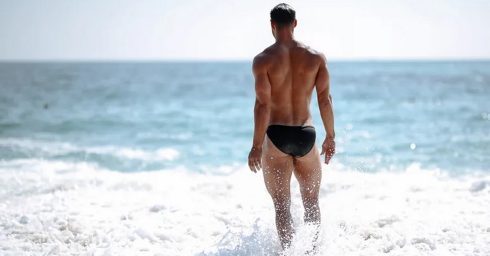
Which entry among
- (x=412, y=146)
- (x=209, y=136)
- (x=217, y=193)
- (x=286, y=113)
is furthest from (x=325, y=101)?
(x=209, y=136)

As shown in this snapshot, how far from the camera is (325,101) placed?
417cm

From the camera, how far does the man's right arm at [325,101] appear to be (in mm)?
4066

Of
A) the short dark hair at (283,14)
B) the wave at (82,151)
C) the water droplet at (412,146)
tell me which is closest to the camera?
the short dark hair at (283,14)

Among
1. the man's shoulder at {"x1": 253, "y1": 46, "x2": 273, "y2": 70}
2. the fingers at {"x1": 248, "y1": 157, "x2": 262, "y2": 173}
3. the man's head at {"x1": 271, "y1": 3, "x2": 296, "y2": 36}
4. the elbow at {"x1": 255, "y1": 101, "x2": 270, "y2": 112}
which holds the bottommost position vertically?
the fingers at {"x1": 248, "y1": 157, "x2": 262, "y2": 173}

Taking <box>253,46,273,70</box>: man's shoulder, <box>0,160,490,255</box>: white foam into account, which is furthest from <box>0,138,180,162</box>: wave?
<box>253,46,273,70</box>: man's shoulder

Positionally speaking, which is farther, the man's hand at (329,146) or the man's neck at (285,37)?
the man's hand at (329,146)

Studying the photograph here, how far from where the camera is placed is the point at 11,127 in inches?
631

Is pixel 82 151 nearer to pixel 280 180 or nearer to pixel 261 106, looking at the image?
pixel 280 180

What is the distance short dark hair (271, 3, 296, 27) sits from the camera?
3.99 meters

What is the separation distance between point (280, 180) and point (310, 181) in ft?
0.95

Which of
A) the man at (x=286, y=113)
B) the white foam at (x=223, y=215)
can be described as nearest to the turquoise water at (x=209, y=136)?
the white foam at (x=223, y=215)

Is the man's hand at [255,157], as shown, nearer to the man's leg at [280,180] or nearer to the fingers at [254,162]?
the fingers at [254,162]

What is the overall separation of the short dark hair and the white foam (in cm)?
176

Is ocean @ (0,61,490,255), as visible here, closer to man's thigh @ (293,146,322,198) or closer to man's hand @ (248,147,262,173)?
man's thigh @ (293,146,322,198)
